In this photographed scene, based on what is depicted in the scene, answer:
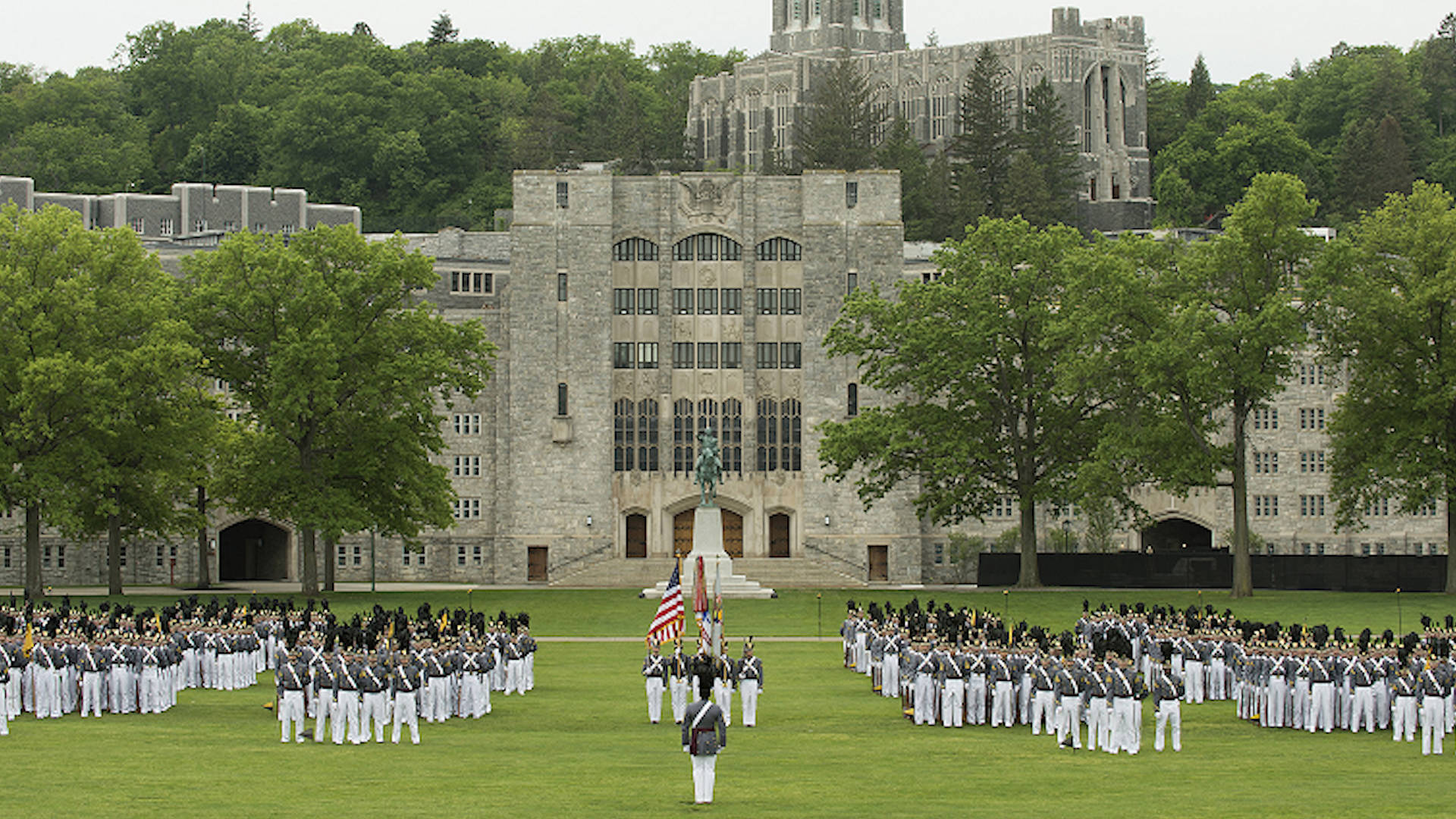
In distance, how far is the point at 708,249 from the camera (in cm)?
9375

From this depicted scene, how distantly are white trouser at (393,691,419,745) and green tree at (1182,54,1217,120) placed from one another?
16919 centimetres

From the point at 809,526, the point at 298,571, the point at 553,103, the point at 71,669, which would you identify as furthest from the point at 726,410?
the point at 553,103

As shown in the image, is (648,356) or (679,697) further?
(648,356)

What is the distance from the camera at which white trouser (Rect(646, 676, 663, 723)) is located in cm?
3816

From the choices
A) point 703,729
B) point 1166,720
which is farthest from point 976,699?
point 703,729

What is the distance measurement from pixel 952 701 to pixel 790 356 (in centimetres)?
5641

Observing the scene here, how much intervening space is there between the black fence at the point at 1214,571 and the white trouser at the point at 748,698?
4605cm

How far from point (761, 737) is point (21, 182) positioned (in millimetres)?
104877

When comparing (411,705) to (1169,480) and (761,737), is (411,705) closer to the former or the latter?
(761,737)

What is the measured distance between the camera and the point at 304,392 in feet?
242

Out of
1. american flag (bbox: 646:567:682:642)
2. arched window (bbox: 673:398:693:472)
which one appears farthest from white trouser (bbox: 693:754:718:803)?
arched window (bbox: 673:398:693:472)

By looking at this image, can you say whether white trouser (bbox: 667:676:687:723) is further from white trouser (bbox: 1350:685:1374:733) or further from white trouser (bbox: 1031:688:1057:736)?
white trouser (bbox: 1350:685:1374:733)

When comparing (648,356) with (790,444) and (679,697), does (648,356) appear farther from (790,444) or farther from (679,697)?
(679,697)

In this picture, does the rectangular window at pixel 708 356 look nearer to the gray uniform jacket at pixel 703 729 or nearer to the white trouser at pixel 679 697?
the white trouser at pixel 679 697
